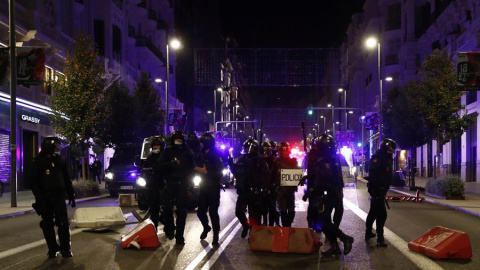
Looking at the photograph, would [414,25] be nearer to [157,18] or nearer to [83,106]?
[157,18]

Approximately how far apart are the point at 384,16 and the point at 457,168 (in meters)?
26.3

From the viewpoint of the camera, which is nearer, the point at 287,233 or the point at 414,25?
the point at 287,233

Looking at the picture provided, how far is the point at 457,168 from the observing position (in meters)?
41.7

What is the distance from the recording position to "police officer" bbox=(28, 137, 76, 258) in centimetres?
867

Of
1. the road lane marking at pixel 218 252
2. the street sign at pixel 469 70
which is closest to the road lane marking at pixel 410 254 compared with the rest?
the road lane marking at pixel 218 252

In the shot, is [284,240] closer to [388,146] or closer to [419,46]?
[388,146]

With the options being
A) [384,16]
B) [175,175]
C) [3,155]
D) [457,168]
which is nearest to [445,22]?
[457,168]

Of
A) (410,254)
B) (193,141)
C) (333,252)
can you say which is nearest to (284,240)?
(333,252)

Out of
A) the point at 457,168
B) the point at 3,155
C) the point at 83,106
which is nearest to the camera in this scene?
the point at 83,106

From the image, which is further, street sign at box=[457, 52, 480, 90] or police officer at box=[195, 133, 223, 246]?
street sign at box=[457, 52, 480, 90]

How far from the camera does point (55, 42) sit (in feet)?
102

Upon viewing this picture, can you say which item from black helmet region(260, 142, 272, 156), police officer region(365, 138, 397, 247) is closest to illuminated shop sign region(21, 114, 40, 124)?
black helmet region(260, 142, 272, 156)

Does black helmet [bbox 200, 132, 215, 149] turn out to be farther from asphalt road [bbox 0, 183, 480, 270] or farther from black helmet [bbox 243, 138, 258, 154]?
asphalt road [bbox 0, 183, 480, 270]

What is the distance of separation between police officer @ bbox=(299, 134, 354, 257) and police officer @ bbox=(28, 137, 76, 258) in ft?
12.3
